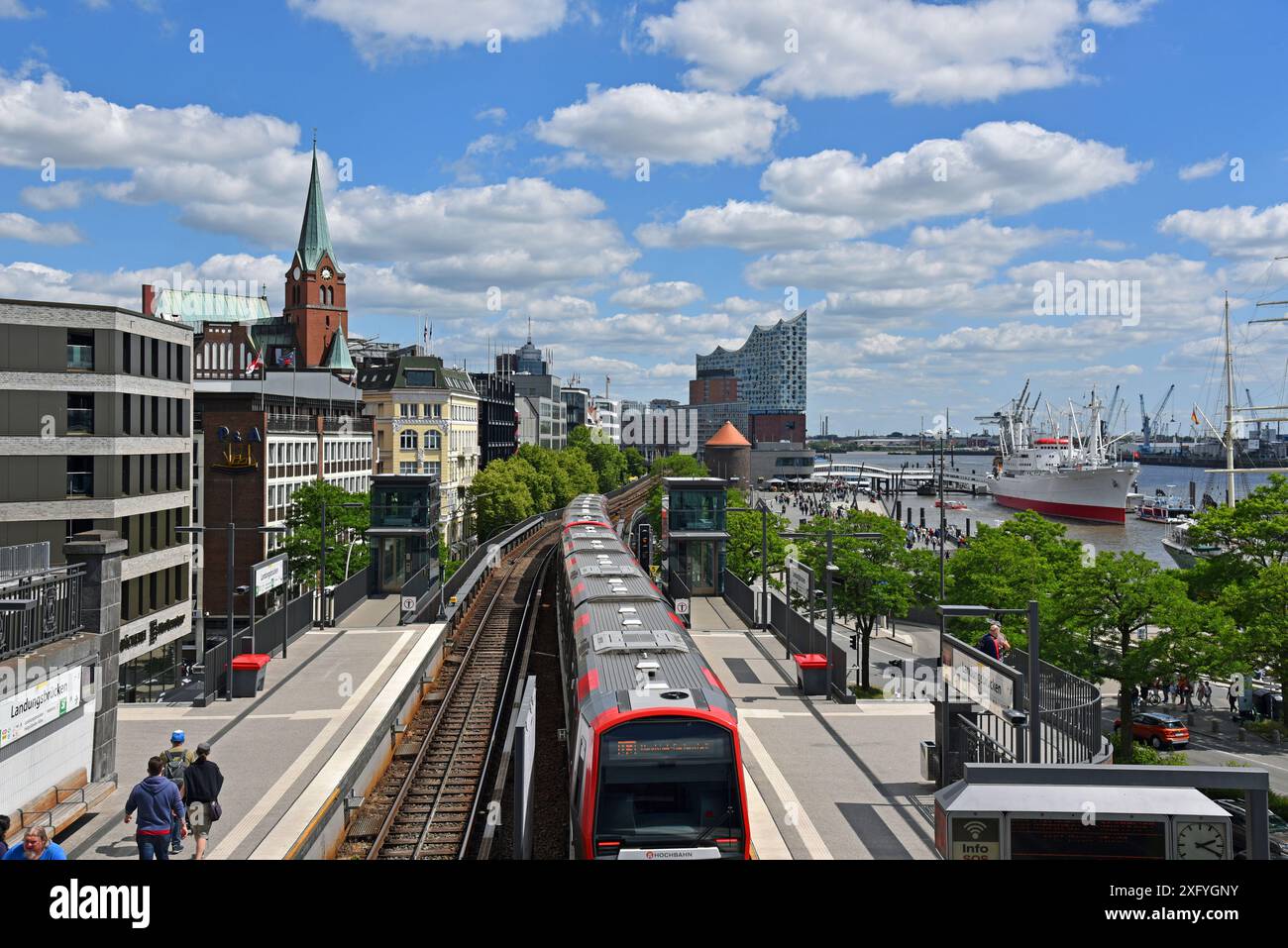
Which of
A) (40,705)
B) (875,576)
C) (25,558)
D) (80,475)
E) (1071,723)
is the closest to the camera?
(40,705)

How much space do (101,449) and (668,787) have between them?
108 ft

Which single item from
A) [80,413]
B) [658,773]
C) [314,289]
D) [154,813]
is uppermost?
[314,289]

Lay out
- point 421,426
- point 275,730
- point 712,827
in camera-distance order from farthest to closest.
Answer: point 421,426
point 275,730
point 712,827

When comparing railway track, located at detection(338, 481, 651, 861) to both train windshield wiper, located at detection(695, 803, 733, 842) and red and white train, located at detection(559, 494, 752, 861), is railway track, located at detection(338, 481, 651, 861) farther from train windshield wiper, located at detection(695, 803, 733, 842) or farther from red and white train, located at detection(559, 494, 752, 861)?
train windshield wiper, located at detection(695, 803, 733, 842)

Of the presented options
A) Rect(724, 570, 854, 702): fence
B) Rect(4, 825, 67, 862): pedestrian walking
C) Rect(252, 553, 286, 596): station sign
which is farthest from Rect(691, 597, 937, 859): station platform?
Rect(252, 553, 286, 596): station sign

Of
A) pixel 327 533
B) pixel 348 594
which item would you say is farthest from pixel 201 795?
pixel 327 533

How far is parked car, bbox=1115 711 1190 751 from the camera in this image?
34.9 metres

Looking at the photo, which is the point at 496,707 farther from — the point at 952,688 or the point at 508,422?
the point at 508,422

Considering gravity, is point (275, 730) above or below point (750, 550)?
below

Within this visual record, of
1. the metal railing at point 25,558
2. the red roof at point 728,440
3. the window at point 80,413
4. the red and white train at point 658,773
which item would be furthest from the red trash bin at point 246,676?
the red roof at point 728,440

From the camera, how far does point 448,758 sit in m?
23.3

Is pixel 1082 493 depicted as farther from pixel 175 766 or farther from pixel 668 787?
pixel 175 766

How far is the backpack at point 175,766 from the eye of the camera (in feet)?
49.0
